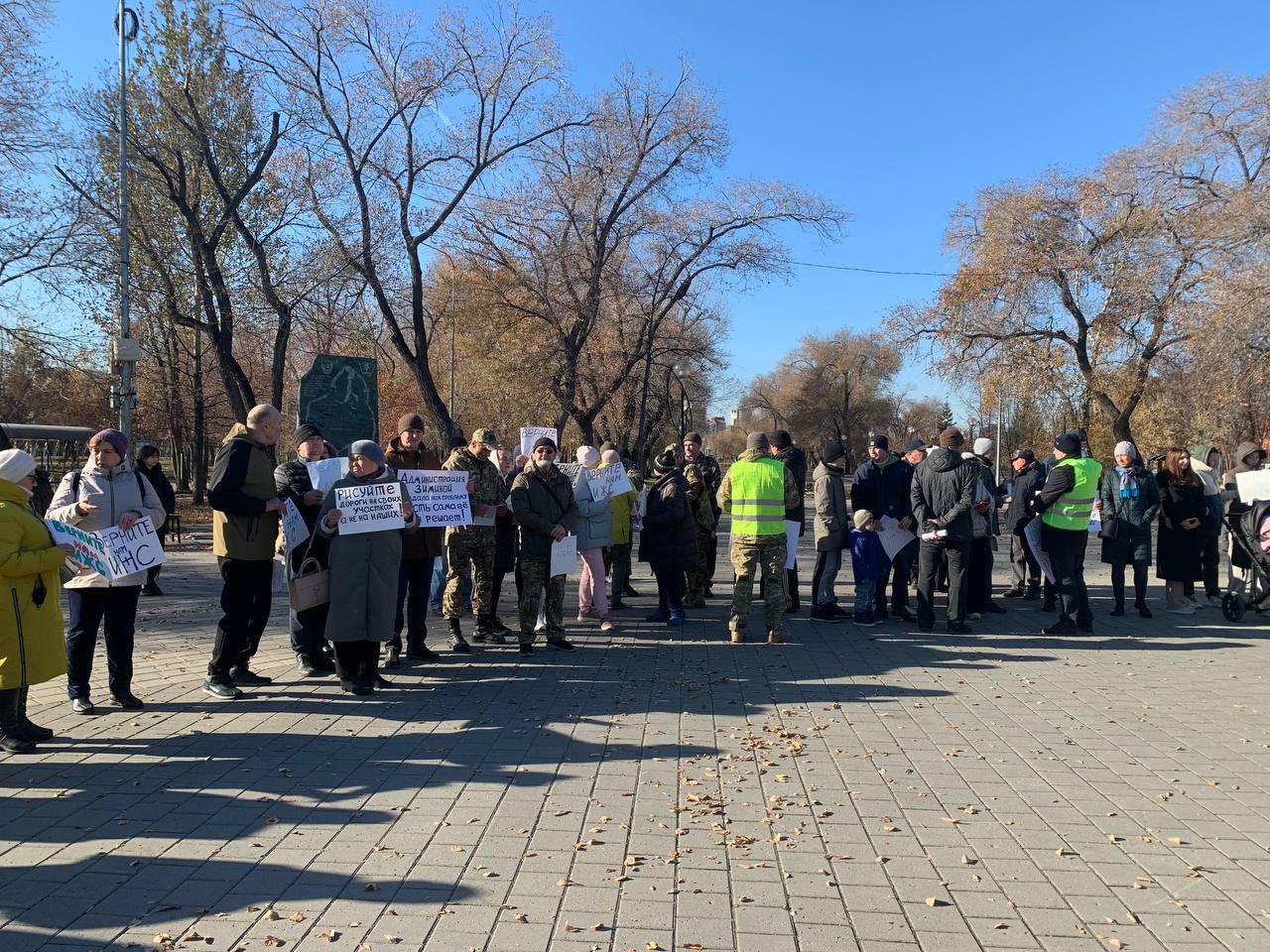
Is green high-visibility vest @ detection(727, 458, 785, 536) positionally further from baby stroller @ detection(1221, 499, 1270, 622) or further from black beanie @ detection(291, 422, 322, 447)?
baby stroller @ detection(1221, 499, 1270, 622)

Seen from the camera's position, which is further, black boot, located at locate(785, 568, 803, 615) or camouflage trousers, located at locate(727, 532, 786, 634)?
black boot, located at locate(785, 568, 803, 615)

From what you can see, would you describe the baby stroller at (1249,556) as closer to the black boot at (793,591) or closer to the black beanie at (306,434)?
the black boot at (793,591)

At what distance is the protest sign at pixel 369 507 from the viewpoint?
22.0ft

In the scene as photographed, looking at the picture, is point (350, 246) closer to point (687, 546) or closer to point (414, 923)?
point (687, 546)

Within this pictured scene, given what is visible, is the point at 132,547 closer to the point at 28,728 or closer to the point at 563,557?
the point at 28,728

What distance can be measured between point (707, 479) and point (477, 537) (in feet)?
13.7

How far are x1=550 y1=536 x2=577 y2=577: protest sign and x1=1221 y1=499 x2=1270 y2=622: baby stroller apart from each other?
7529mm

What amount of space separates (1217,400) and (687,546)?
17.9 metres

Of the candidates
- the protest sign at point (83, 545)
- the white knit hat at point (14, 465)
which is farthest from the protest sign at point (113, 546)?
the white knit hat at point (14, 465)

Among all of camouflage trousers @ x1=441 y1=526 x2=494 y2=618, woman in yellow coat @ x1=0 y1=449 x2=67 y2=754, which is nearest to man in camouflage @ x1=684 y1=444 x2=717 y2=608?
camouflage trousers @ x1=441 y1=526 x2=494 y2=618

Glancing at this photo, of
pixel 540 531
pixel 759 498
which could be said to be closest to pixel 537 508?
pixel 540 531

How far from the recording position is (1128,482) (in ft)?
34.6

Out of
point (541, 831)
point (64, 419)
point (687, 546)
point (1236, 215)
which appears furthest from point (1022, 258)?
point (64, 419)

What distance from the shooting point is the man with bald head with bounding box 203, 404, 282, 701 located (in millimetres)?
6617
